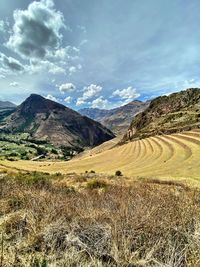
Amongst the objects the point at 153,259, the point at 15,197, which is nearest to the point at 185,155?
the point at 15,197

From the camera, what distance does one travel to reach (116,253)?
4.09 m

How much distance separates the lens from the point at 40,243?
190 inches

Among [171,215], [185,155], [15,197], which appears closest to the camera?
[171,215]

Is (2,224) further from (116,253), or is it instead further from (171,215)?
(171,215)

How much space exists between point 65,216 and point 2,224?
4.20 ft

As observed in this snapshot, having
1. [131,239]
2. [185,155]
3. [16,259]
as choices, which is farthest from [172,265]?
[185,155]

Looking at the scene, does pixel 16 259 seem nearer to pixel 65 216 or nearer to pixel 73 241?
pixel 73 241

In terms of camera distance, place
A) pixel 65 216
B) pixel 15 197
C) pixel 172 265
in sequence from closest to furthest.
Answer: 1. pixel 172 265
2. pixel 65 216
3. pixel 15 197

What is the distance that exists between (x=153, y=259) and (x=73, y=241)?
4.62ft

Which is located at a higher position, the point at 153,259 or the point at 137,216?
the point at 137,216

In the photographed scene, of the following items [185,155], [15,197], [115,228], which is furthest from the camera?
[185,155]

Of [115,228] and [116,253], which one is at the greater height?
[115,228]

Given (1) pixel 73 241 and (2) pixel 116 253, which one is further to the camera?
(1) pixel 73 241

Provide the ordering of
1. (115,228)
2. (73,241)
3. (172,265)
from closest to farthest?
(172,265) → (115,228) → (73,241)
